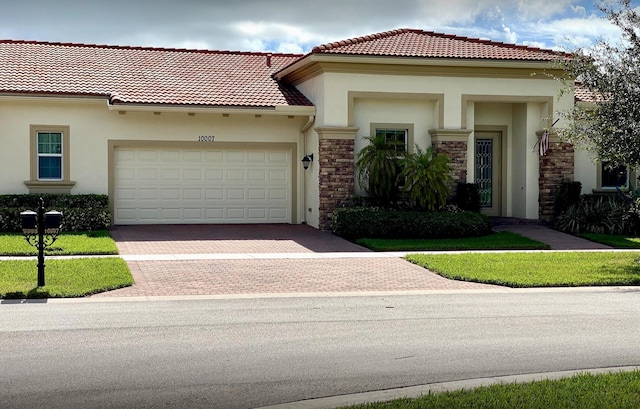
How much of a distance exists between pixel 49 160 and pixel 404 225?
33.1 ft

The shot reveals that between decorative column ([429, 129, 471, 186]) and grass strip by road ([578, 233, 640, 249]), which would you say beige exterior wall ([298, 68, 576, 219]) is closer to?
decorative column ([429, 129, 471, 186])

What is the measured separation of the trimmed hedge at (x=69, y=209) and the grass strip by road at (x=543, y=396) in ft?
56.9

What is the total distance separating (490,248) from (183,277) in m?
8.14

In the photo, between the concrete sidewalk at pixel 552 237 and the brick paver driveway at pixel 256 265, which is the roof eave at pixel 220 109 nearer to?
the brick paver driveway at pixel 256 265

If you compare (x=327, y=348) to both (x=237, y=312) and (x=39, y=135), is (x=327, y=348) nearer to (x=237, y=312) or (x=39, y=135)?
(x=237, y=312)

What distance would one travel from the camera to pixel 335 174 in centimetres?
2358

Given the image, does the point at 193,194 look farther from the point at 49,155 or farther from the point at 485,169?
the point at 485,169

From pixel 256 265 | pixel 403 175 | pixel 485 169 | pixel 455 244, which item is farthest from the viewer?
pixel 485 169

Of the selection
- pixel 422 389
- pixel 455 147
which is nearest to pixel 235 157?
pixel 455 147

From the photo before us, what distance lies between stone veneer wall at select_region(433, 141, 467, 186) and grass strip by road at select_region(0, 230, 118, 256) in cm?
925

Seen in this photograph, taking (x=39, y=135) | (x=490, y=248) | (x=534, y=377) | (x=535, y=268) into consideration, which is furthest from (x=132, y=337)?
(x=39, y=135)

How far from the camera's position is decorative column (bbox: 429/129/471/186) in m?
24.2

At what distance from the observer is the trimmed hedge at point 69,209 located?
72.9 feet

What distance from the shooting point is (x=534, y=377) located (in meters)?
8.00
